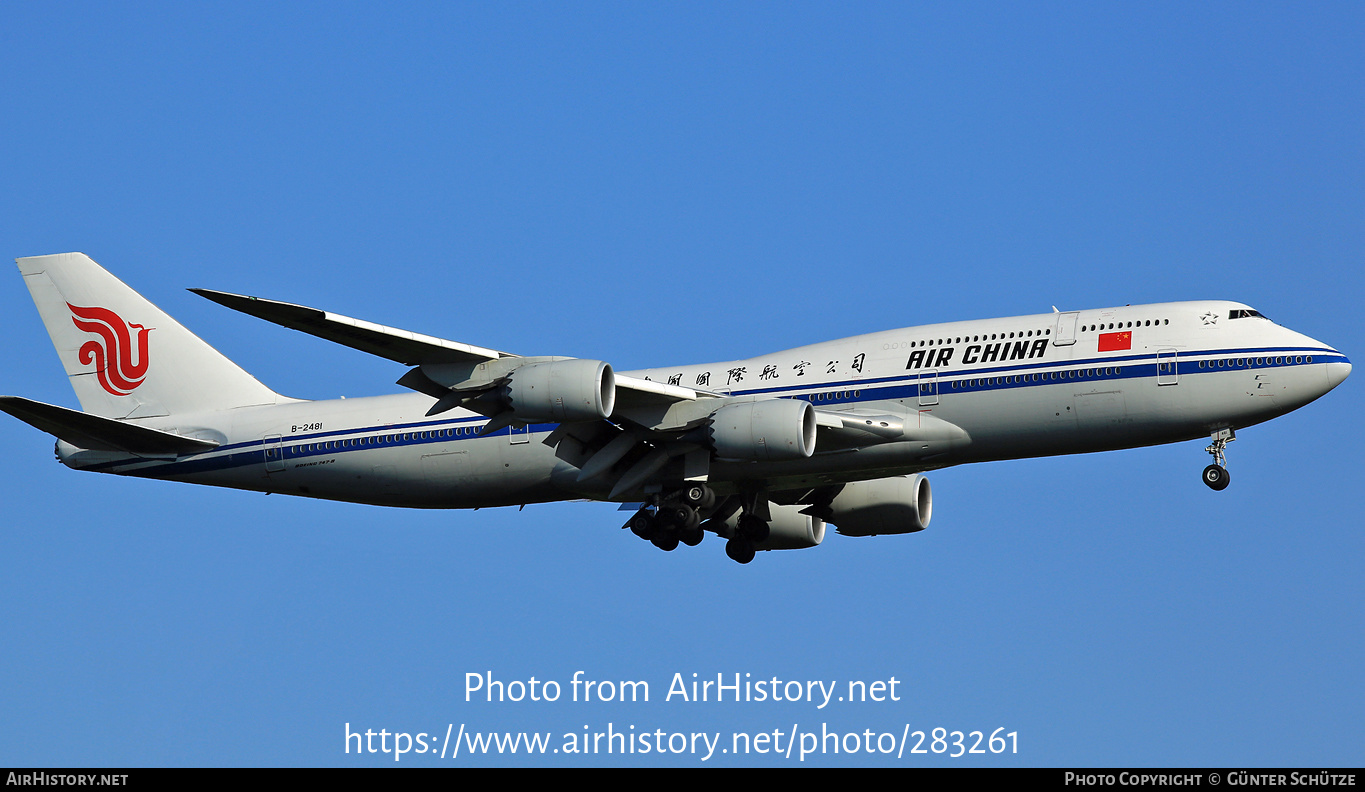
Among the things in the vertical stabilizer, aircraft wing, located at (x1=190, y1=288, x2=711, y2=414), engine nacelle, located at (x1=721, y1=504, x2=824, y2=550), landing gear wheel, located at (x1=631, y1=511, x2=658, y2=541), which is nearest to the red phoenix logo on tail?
the vertical stabilizer

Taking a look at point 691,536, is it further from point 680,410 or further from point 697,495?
point 680,410

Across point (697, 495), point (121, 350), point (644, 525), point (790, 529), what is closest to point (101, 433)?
point (121, 350)

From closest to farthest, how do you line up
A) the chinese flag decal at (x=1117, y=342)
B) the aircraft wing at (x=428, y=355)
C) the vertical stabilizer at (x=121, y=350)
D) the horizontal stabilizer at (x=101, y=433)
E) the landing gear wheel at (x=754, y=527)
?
the aircraft wing at (x=428, y=355), the chinese flag decal at (x=1117, y=342), the horizontal stabilizer at (x=101, y=433), the landing gear wheel at (x=754, y=527), the vertical stabilizer at (x=121, y=350)

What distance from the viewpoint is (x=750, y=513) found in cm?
3931

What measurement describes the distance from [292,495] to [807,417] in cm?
1442

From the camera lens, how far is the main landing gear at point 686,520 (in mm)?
36500

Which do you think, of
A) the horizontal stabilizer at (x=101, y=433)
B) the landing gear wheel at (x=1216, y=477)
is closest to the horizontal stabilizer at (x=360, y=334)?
the horizontal stabilizer at (x=101, y=433)

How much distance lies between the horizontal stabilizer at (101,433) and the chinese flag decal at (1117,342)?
22.1m

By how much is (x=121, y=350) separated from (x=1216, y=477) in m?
28.1

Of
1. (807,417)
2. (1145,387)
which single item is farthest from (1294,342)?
(807,417)

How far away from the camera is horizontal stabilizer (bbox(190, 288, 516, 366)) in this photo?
29159 millimetres

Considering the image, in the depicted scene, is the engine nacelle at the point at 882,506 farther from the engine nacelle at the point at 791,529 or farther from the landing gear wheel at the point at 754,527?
the landing gear wheel at the point at 754,527

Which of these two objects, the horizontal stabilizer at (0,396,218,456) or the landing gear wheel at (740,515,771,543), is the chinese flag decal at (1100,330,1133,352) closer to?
the landing gear wheel at (740,515,771,543)
